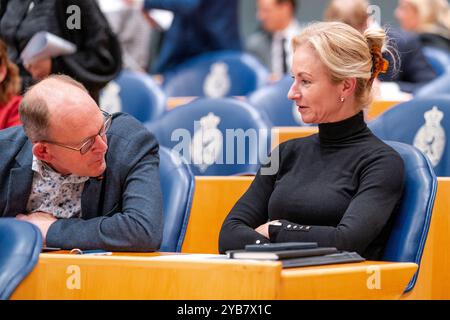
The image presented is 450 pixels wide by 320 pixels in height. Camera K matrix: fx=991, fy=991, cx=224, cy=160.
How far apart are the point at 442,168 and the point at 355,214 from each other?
1.23m

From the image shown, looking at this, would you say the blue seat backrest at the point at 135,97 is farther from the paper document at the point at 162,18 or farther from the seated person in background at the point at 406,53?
the paper document at the point at 162,18

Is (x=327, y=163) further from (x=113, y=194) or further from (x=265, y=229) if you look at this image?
(x=113, y=194)

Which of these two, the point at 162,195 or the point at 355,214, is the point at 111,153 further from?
the point at 355,214

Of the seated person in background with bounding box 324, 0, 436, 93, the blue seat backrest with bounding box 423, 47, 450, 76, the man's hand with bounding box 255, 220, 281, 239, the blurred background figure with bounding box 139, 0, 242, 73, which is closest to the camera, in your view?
the man's hand with bounding box 255, 220, 281, 239

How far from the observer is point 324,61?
2.72 meters

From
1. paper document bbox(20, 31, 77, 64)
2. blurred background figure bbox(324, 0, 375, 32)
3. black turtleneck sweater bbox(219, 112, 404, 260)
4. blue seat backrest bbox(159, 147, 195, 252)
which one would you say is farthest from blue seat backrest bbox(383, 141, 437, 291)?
blurred background figure bbox(324, 0, 375, 32)

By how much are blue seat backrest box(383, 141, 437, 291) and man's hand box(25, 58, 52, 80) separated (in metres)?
1.47

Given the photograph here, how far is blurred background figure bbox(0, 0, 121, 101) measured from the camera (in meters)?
3.61

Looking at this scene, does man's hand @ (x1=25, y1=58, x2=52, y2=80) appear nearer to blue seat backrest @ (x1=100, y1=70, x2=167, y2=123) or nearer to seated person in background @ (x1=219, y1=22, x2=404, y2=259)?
seated person in background @ (x1=219, y1=22, x2=404, y2=259)

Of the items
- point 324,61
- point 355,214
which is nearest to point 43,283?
point 355,214

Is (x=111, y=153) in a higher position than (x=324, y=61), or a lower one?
lower

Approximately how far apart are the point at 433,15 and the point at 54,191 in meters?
5.08

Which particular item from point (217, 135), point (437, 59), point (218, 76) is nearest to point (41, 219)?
point (217, 135)

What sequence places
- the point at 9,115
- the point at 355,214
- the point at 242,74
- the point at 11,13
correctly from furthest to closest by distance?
the point at 242,74
the point at 11,13
the point at 9,115
the point at 355,214
